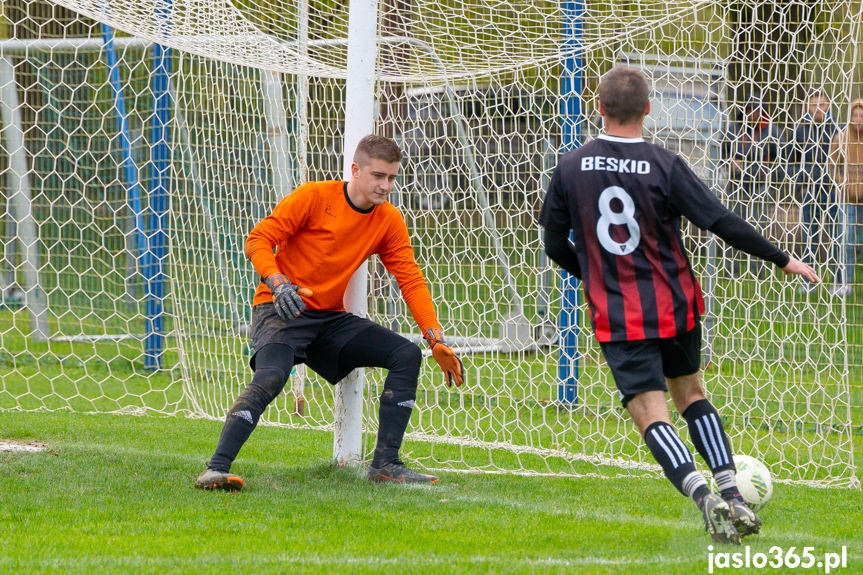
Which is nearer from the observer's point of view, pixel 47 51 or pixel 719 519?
pixel 719 519

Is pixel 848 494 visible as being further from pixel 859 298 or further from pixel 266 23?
pixel 266 23

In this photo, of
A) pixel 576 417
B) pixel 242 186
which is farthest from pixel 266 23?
pixel 576 417

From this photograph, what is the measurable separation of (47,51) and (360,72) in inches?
174

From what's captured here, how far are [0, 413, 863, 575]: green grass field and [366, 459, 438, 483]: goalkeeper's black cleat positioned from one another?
0.10m

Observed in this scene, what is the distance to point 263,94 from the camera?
7320 mm

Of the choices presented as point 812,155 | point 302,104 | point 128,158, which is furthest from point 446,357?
point 128,158

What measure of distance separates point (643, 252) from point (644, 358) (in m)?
0.39

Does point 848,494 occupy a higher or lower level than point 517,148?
lower

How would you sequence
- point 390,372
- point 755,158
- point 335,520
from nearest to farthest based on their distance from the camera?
point 335,520
point 390,372
point 755,158

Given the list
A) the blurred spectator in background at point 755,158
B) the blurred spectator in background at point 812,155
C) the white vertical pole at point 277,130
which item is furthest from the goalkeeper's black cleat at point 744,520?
the white vertical pole at point 277,130

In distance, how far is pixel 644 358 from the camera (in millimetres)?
3719

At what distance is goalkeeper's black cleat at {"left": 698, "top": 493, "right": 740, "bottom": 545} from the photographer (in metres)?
3.41

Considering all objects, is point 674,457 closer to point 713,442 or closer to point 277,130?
point 713,442

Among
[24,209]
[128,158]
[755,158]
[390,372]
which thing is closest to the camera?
[390,372]
